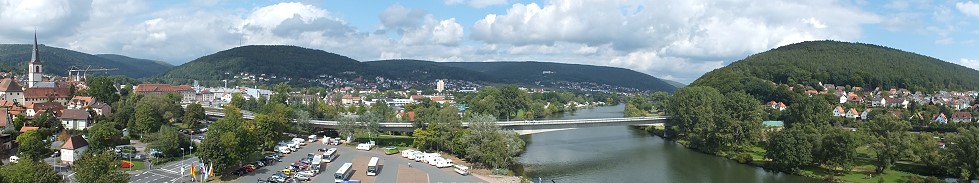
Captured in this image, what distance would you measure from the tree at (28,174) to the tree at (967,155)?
1650 inches

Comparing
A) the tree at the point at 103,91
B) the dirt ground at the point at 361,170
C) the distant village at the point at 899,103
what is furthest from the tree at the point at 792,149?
the tree at the point at 103,91

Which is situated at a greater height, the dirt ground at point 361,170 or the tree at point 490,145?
the tree at point 490,145

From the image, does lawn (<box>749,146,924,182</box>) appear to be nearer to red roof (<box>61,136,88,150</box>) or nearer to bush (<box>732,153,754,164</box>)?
bush (<box>732,153,754,164</box>)

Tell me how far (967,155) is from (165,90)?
87075mm

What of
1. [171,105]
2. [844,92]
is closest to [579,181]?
[171,105]

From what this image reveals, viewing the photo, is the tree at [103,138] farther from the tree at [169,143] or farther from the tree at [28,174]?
the tree at [28,174]

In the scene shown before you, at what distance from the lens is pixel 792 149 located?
124 feet

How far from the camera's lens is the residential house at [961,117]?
6469 cm

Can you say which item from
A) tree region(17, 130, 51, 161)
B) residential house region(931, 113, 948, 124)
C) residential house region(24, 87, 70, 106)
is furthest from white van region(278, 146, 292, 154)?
residential house region(931, 113, 948, 124)

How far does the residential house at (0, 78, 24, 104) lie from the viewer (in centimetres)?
5675

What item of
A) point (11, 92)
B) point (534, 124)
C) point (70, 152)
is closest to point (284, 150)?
point (70, 152)

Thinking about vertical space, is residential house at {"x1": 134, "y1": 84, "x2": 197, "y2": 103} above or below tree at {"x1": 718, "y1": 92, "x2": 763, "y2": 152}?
above

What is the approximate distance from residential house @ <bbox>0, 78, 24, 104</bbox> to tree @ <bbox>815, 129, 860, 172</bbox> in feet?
215

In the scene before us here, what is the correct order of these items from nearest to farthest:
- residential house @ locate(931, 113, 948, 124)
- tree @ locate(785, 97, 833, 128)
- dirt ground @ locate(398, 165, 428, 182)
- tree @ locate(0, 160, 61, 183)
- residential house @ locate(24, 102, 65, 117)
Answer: tree @ locate(0, 160, 61, 183)
dirt ground @ locate(398, 165, 428, 182)
residential house @ locate(24, 102, 65, 117)
tree @ locate(785, 97, 833, 128)
residential house @ locate(931, 113, 948, 124)
